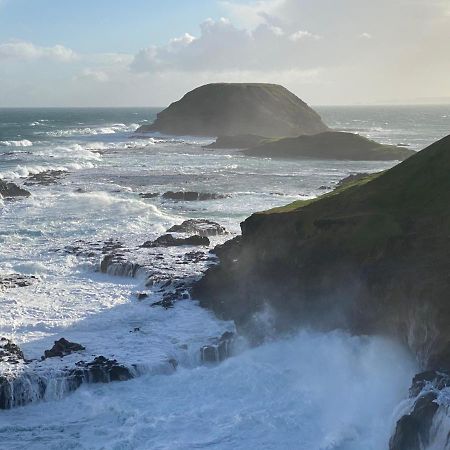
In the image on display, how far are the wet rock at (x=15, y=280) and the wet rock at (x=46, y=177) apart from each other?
38.7m

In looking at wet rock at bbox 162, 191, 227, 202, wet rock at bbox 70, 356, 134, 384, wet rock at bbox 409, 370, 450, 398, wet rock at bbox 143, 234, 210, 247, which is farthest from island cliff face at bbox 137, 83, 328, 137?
wet rock at bbox 409, 370, 450, 398

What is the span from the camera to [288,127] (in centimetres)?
16488

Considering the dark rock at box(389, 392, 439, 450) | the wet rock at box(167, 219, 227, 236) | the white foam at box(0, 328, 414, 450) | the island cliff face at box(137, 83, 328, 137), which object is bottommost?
the white foam at box(0, 328, 414, 450)

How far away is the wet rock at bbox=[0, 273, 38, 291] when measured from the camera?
110 ft

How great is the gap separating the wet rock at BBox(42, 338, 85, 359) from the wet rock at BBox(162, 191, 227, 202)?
124 ft

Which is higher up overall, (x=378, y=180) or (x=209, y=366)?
(x=378, y=180)

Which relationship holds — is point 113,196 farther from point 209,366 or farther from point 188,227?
point 209,366

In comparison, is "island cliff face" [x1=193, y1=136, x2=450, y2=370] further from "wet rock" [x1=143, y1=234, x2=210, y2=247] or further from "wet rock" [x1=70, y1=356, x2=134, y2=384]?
"wet rock" [x1=143, y1=234, x2=210, y2=247]

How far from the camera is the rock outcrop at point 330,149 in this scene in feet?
353

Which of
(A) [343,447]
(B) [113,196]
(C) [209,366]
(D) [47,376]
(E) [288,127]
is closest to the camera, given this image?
(A) [343,447]

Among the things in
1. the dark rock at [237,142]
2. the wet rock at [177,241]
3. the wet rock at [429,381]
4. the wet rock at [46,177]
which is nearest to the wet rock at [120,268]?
the wet rock at [177,241]

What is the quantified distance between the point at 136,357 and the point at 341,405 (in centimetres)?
835

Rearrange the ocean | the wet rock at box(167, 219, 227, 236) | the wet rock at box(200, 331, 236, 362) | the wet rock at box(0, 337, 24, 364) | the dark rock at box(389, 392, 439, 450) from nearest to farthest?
the dark rock at box(389, 392, 439, 450), the ocean, the wet rock at box(0, 337, 24, 364), the wet rock at box(200, 331, 236, 362), the wet rock at box(167, 219, 227, 236)

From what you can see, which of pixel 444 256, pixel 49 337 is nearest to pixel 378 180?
pixel 444 256
